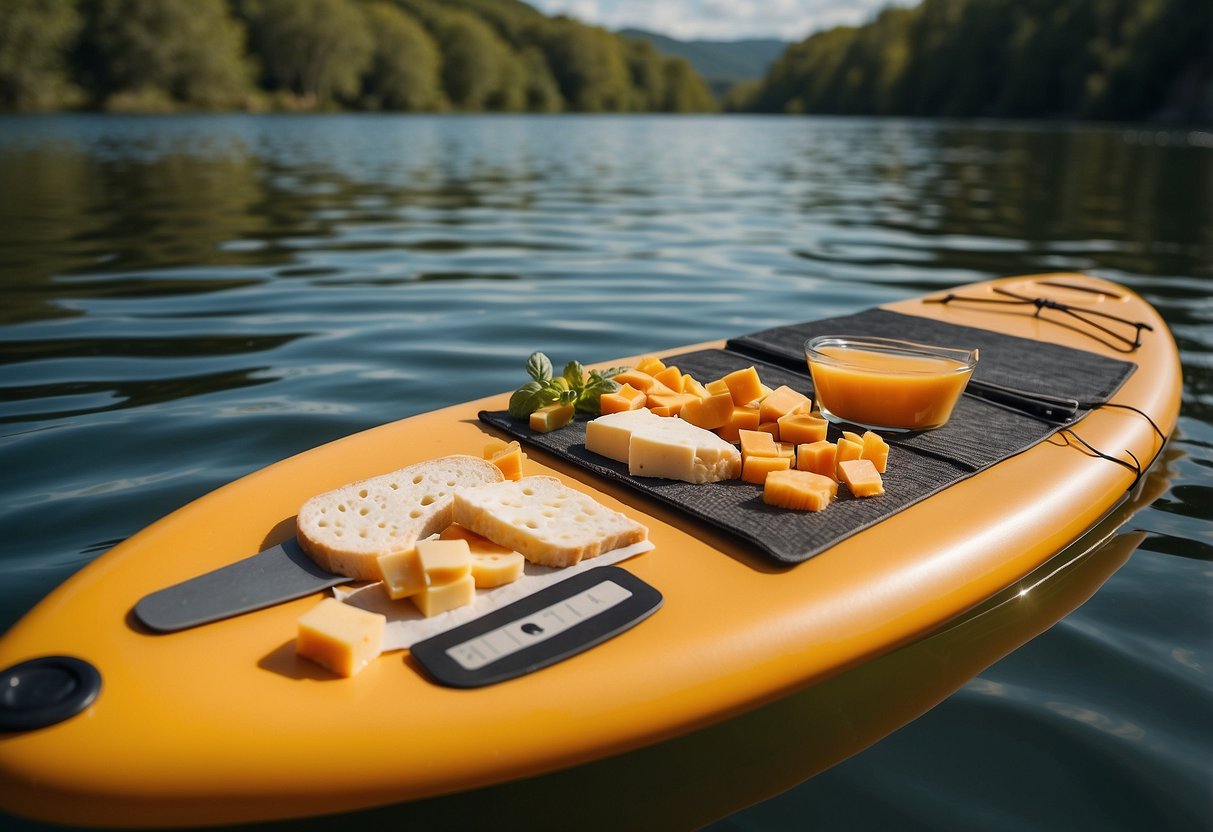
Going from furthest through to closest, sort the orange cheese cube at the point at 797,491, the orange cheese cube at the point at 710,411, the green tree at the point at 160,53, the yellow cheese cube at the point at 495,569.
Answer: the green tree at the point at 160,53, the orange cheese cube at the point at 710,411, the orange cheese cube at the point at 797,491, the yellow cheese cube at the point at 495,569

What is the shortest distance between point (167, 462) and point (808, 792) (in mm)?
2535

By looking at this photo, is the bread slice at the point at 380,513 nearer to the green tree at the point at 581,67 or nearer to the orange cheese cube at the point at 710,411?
the orange cheese cube at the point at 710,411

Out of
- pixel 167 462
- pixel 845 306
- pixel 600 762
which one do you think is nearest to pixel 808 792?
pixel 600 762

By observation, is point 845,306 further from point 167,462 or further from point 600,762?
point 600,762

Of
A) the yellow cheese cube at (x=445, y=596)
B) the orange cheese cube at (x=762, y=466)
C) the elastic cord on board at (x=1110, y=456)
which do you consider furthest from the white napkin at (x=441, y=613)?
the elastic cord on board at (x=1110, y=456)

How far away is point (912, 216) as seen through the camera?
10938mm

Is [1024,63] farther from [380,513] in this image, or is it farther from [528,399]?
[380,513]

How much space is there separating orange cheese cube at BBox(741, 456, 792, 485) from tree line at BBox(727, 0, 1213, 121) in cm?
5633

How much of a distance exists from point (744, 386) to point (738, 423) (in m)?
0.15

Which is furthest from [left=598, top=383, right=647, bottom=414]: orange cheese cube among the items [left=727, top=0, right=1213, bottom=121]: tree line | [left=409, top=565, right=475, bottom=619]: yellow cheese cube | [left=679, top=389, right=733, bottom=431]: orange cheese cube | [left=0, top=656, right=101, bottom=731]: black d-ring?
[left=727, top=0, right=1213, bottom=121]: tree line

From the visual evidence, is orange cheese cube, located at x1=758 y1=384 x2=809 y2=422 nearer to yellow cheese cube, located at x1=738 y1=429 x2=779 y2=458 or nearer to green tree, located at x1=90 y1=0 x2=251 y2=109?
yellow cheese cube, located at x1=738 y1=429 x2=779 y2=458

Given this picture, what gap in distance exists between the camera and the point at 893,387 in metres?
2.51

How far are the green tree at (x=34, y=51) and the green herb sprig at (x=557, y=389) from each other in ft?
143

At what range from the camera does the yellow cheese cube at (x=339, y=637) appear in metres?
1.52
